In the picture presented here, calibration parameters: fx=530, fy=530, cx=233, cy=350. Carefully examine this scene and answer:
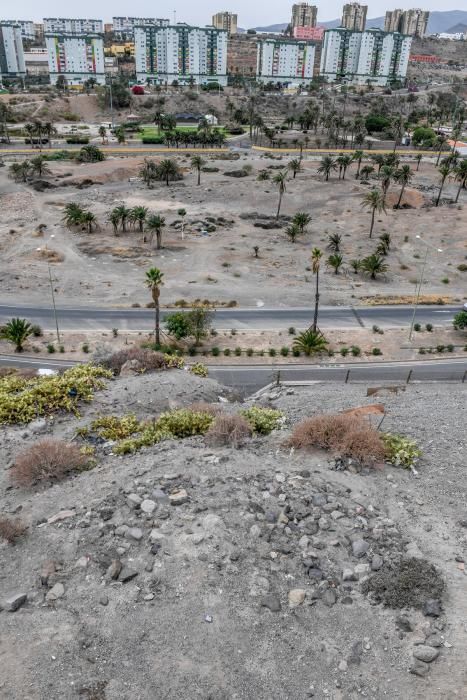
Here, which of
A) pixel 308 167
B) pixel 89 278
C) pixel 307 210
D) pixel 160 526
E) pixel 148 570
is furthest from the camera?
pixel 308 167

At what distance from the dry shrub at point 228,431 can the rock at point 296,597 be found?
9275 millimetres

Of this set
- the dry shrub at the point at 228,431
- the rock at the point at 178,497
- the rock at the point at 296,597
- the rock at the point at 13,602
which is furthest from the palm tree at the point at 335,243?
the rock at the point at 13,602

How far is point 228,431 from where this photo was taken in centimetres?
2728

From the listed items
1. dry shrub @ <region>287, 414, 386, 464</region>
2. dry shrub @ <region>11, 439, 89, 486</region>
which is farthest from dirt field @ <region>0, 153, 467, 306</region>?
dry shrub @ <region>11, 439, 89, 486</region>

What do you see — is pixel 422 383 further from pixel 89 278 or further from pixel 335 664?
pixel 89 278

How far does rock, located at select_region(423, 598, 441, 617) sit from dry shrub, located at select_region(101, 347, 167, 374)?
26023 mm

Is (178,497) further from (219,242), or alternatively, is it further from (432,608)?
(219,242)

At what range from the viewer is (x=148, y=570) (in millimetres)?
18547

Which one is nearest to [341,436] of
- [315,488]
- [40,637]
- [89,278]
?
[315,488]

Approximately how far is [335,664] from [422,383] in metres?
30.9

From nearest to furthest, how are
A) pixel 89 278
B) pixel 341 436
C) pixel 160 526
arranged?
pixel 160 526 → pixel 341 436 → pixel 89 278

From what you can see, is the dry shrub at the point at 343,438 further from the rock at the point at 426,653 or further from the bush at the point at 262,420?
the rock at the point at 426,653

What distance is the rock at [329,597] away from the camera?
18.0 meters

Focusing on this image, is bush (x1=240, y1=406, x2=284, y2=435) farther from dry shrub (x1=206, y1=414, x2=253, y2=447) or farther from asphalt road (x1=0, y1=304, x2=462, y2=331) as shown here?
asphalt road (x1=0, y1=304, x2=462, y2=331)
